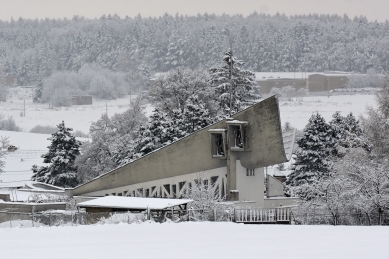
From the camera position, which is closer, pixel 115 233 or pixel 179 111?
pixel 115 233

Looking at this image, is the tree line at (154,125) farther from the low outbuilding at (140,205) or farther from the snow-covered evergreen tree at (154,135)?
the low outbuilding at (140,205)

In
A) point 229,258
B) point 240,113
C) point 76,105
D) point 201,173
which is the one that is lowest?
point 229,258

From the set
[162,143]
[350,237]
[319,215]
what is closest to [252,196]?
[319,215]

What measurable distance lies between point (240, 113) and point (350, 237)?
18.0m

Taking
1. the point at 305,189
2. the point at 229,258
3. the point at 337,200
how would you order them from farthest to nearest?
the point at 305,189 → the point at 337,200 → the point at 229,258

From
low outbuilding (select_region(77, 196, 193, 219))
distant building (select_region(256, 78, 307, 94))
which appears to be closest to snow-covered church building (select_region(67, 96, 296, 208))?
low outbuilding (select_region(77, 196, 193, 219))

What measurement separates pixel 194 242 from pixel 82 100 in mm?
156398

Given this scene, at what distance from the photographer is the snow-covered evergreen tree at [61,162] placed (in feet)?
158

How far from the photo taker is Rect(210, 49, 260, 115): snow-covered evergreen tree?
55062 millimetres

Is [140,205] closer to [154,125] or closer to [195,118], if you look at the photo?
[154,125]

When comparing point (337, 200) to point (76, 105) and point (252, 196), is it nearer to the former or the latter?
point (252, 196)

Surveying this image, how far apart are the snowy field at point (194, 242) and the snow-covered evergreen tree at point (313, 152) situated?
29685 millimetres

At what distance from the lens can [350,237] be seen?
1538cm

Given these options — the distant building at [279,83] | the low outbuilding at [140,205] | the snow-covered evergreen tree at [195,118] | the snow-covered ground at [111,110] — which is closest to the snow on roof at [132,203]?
the low outbuilding at [140,205]
